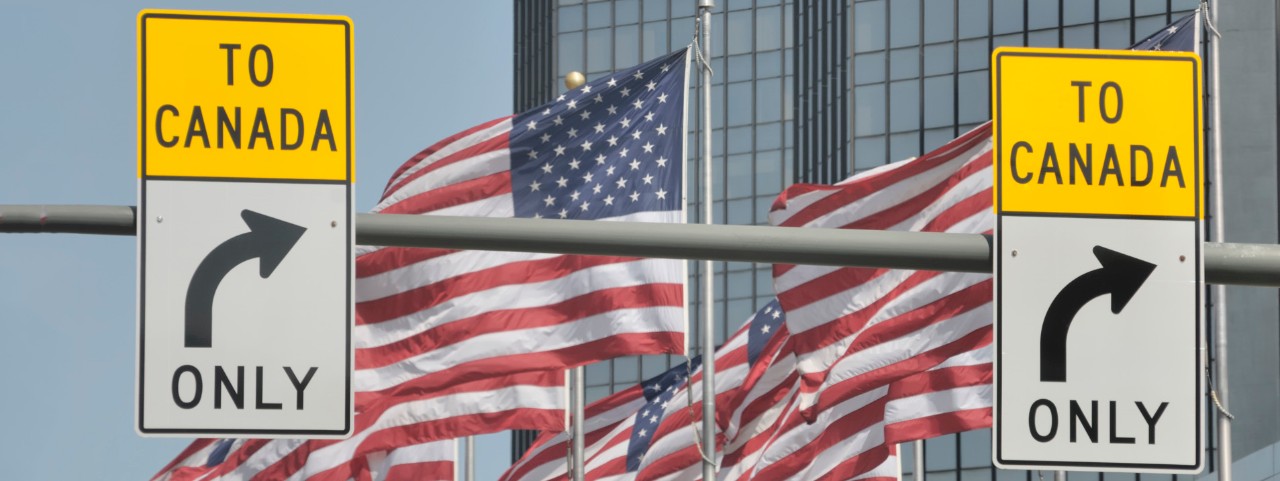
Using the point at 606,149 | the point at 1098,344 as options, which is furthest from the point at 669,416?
the point at 1098,344

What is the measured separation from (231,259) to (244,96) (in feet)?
1.61

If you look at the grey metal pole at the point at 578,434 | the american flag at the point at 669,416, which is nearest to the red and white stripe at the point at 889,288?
the american flag at the point at 669,416

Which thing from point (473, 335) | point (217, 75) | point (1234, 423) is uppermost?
point (217, 75)

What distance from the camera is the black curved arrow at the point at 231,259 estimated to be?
717 cm

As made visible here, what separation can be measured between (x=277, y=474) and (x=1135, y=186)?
19.3 m

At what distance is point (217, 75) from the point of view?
7250 mm

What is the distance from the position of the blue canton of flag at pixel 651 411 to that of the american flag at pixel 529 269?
485 centimetres

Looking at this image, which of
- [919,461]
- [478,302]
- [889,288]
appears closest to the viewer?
[889,288]

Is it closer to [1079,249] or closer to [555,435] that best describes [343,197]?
[1079,249]

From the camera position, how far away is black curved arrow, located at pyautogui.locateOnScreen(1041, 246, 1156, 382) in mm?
7219

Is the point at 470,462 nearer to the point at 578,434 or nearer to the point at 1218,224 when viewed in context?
the point at 578,434

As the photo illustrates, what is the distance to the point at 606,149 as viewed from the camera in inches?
838

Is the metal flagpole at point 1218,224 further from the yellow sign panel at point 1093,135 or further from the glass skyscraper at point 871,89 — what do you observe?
the glass skyscraper at point 871,89

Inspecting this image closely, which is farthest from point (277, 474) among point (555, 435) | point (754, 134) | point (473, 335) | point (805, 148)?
point (754, 134)
